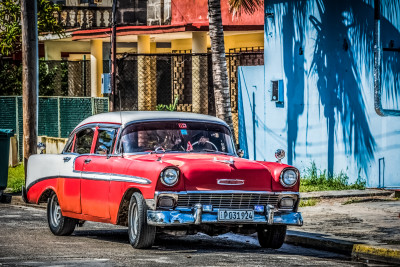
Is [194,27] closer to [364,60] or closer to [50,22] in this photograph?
[50,22]

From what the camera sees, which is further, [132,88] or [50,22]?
[132,88]

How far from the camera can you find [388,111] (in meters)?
18.6

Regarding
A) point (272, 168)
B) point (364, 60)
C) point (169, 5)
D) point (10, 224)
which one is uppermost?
point (169, 5)

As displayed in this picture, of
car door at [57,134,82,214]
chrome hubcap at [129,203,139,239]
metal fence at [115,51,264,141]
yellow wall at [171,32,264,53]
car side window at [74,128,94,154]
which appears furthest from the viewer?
yellow wall at [171,32,264,53]

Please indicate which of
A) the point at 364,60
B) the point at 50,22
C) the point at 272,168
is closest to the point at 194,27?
the point at 50,22

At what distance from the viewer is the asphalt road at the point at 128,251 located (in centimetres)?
1072

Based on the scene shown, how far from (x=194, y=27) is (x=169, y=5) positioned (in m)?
2.65

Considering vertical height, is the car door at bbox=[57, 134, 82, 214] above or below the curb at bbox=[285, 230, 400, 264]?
above

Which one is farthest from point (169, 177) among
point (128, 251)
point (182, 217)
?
point (128, 251)

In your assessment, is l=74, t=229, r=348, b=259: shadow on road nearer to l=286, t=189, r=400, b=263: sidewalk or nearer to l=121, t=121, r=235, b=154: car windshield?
l=286, t=189, r=400, b=263: sidewalk

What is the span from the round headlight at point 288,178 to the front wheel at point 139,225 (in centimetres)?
167

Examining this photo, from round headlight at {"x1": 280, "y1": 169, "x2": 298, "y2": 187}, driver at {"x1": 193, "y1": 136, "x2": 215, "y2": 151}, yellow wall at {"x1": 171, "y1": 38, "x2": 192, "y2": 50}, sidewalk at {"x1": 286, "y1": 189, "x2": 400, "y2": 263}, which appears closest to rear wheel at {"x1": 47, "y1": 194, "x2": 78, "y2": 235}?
driver at {"x1": 193, "y1": 136, "x2": 215, "y2": 151}

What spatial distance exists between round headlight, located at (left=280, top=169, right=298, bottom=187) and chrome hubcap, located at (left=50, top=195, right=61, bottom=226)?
3.61 metres

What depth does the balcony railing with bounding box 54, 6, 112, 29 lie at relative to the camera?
3534 centimetres
